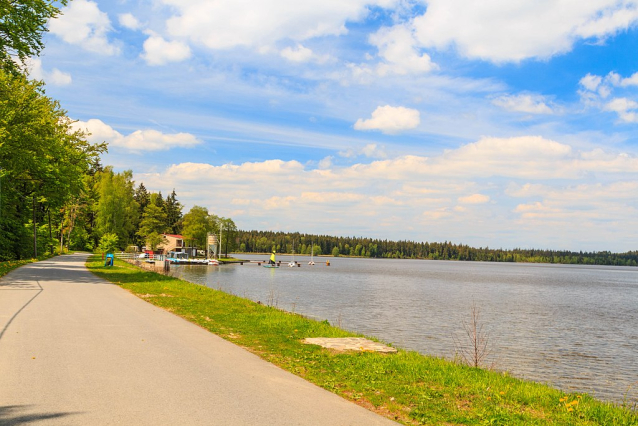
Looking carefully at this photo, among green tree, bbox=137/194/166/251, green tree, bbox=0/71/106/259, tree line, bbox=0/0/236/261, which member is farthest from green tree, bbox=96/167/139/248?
green tree, bbox=0/71/106/259

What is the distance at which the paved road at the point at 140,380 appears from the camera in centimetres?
668

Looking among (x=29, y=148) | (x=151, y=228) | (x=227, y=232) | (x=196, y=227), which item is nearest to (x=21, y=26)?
(x=29, y=148)

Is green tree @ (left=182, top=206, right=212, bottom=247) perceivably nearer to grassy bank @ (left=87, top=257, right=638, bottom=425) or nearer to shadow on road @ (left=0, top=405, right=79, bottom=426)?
grassy bank @ (left=87, top=257, right=638, bottom=425)

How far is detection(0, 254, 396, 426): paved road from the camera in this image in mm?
6676

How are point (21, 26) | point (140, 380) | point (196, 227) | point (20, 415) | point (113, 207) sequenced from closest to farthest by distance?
point (20, 415) < point (140, 380) < point (21, 26) < point (113, 207) < point (196, 227)

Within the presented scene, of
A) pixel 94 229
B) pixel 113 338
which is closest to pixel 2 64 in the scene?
pixel 113 338

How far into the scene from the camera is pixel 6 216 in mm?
43656

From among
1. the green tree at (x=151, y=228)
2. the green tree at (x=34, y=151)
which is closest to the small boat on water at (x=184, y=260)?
the green tree at (x=151, y=228)

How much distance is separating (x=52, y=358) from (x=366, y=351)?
6.99m

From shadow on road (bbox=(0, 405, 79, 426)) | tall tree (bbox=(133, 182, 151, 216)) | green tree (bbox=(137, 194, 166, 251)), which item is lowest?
shadow on road (bbox=(0, 405, 79, 426))

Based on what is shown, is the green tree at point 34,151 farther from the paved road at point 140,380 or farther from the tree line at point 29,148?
the paved road at point 140,380

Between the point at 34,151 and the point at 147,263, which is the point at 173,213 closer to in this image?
the point at 147,263

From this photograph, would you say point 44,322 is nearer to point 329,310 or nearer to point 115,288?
point 115,288

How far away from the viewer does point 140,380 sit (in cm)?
836
